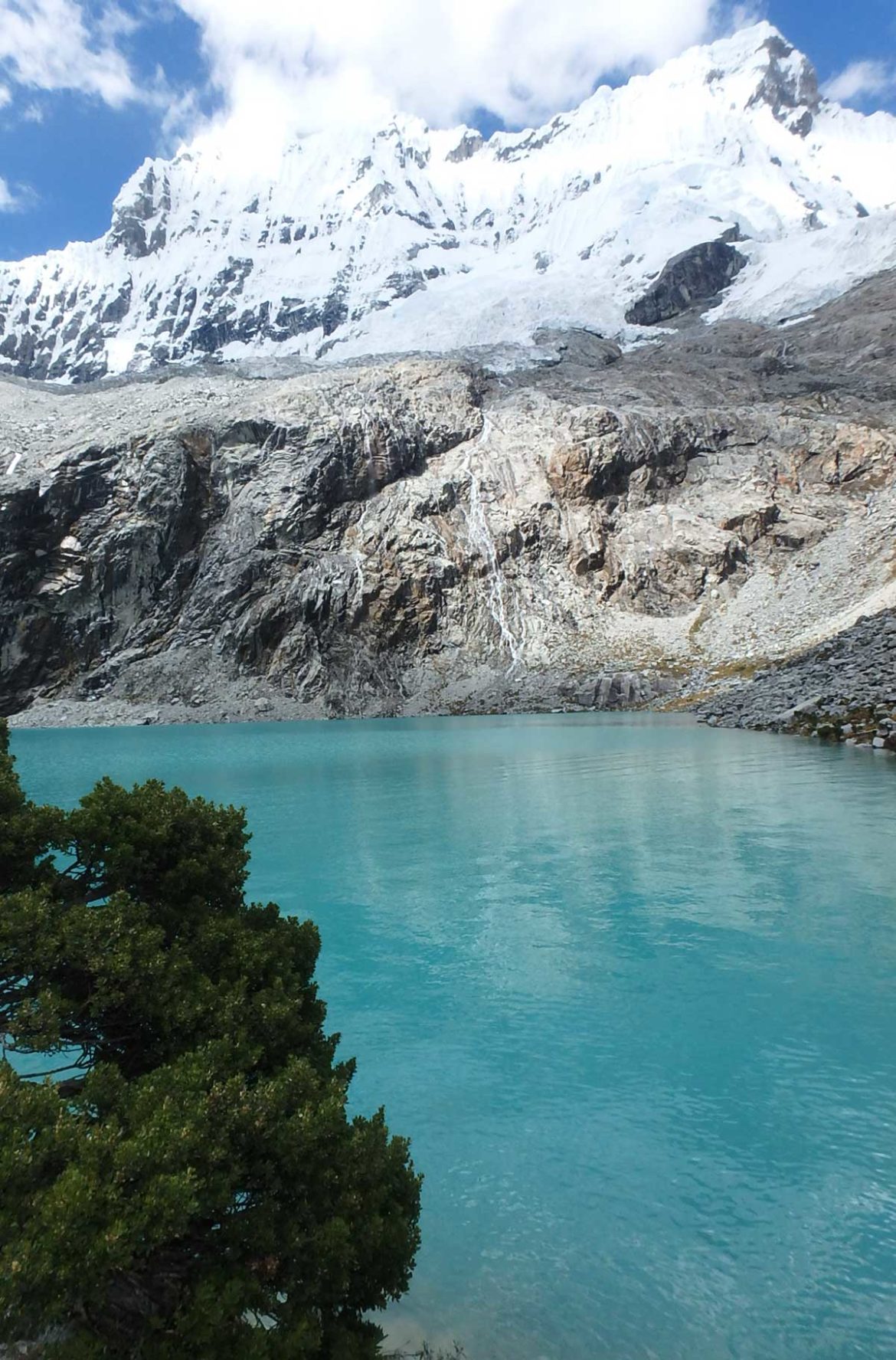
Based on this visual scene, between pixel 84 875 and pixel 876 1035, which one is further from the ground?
pixel 84 875

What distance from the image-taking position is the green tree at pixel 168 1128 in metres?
4.30

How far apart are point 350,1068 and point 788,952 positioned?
11.3m

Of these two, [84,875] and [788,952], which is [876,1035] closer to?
[788,952]

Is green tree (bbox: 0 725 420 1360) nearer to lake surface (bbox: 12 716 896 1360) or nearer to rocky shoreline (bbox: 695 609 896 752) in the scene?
lake surface (bbox: 12 716 896 1360)

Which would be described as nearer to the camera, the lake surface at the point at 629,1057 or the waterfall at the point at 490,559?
the lake surface at the point at 629,1057

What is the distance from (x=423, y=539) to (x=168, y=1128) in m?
116

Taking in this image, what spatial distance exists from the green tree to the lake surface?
94.4 inches

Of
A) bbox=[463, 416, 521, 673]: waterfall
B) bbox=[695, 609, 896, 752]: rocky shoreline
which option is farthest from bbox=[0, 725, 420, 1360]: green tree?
bbox=[463, 416, 521, 673]: waterfall

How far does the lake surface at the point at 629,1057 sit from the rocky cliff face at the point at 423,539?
74.2 meters

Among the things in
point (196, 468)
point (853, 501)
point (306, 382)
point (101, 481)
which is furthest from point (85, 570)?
point (853, 501)

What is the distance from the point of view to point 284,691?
109000mm

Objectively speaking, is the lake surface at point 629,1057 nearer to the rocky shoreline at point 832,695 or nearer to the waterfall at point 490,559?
the rocky shoreline at point 832,695

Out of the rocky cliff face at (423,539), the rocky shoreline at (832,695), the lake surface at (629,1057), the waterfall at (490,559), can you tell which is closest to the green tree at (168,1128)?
the lake surface at (629,1057)

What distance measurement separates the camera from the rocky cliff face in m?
107
